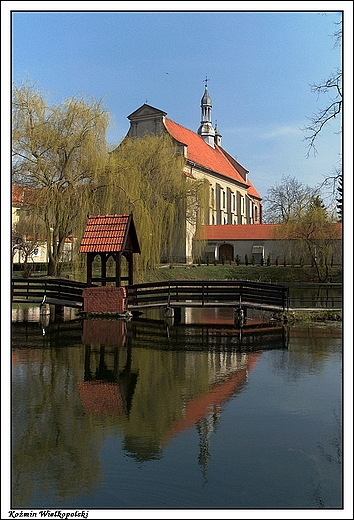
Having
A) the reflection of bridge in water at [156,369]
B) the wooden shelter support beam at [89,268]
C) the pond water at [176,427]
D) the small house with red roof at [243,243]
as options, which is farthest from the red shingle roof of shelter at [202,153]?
the pond water at [176,427]

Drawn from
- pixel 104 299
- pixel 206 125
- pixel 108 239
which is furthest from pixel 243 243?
pixel 104 299

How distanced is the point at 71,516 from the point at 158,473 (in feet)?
4.10

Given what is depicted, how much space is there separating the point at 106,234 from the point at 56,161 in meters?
6.11

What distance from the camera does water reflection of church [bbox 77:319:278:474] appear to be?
6684 mm

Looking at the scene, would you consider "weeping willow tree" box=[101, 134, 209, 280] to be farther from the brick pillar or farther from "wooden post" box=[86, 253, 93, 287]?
the brick pillar

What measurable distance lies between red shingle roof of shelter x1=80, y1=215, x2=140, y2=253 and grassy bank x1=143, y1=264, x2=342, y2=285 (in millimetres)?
20973

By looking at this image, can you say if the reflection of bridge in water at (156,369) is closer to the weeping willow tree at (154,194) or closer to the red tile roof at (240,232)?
the weeping willow tree at (154,194)

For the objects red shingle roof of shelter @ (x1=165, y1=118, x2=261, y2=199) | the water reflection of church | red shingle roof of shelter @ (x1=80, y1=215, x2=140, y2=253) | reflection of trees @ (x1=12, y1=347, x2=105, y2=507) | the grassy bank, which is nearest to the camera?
reflection of trees @ (x1=12, y1=347, x2=105, y2=507)

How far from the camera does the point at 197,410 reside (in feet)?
24.9

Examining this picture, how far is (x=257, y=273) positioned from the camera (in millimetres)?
48219

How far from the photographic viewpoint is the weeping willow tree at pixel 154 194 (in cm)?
2469

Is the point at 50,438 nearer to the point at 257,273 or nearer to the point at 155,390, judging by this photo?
→ the point at 155,390

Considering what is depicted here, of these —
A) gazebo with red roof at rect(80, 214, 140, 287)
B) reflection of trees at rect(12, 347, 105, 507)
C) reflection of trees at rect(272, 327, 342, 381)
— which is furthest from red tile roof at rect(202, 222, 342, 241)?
reflection of trees at rect(12, 347, 105, 507)

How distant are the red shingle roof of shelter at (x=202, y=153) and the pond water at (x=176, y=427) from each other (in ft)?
148
